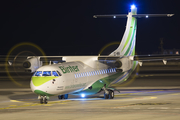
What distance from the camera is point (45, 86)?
2097 cm

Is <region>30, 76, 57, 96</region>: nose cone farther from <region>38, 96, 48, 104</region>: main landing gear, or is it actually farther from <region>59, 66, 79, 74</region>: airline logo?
<region>59, 66, 79, 74</region>: airline logo

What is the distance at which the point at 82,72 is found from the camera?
79.9 ft

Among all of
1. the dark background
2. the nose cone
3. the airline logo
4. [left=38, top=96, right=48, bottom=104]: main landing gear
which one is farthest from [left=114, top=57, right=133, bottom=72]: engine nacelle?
the dark background

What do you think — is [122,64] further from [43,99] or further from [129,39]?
[43,99]

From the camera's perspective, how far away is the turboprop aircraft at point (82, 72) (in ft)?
70.3

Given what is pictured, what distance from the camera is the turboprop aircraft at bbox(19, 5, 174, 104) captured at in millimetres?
21438

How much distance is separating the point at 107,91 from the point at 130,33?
27.1ft

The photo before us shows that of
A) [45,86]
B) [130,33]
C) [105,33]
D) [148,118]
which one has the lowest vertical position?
[148,118]

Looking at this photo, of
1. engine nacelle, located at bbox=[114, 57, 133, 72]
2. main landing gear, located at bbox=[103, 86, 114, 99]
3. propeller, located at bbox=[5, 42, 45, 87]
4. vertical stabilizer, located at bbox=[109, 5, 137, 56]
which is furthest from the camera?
vertical stabilizer, located at bbox=[109, 5, 137, 56]

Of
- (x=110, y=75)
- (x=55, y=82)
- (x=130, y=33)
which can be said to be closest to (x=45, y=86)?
(x=55, y=82)

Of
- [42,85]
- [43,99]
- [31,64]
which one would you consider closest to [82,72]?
[43,99]

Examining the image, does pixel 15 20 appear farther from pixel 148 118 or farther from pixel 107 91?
pixel 148 118

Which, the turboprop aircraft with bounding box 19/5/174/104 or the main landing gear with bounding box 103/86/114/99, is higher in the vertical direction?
the turboprop aircraft with bounding box 19/5/174/104

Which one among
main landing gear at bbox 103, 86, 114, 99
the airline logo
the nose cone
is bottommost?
main landing gear at bbox 103, 86, 114, 99
